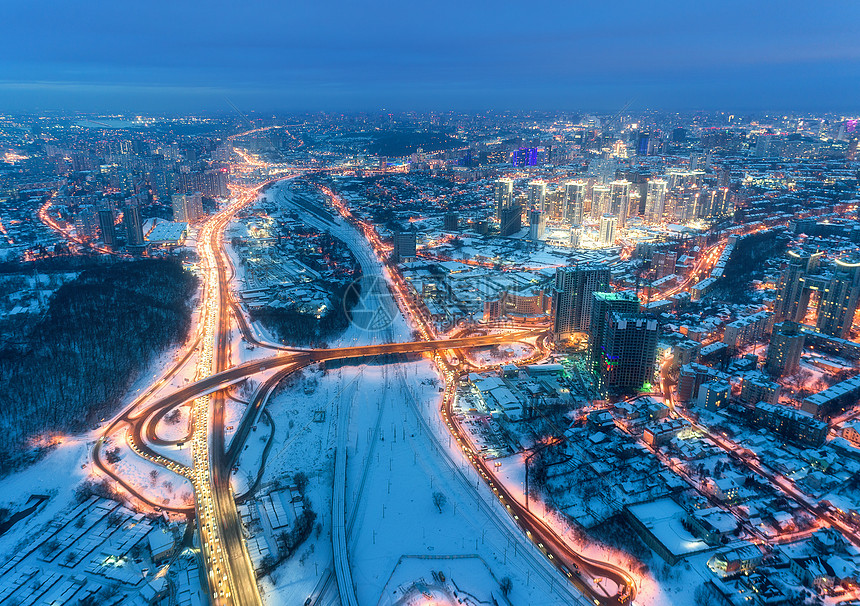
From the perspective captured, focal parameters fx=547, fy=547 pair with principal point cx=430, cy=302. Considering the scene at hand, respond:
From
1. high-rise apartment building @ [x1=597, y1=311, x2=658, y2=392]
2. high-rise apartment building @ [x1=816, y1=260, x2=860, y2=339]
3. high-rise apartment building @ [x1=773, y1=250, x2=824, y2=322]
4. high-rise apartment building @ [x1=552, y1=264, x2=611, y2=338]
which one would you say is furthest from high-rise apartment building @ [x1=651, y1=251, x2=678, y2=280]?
high-rise apartment building @ [x1=597, y1=311, x2=658, y2=392]

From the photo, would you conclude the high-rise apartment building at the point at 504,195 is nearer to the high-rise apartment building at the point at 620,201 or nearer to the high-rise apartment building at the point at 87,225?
the high-rise apartment building at the point at 620,201

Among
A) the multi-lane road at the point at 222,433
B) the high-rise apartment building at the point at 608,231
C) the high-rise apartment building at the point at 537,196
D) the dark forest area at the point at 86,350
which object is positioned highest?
the high-rise apartment building at the point at 537,196

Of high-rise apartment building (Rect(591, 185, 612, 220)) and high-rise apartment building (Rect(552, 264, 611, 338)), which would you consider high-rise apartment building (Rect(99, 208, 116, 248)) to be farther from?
high-rise apartment building (Rect(591, 185, 612, 220))

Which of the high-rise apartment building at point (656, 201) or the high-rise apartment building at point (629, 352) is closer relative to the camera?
the high-rise apartment building at point (629, 352)

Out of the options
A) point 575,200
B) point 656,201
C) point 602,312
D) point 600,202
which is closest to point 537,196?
point 575,200

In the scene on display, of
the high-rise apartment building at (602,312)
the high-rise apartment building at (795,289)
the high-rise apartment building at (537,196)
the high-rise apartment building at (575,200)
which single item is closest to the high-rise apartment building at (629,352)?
the high-rise apartment building at (602,312)

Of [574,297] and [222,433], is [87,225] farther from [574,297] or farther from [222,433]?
[574,297]

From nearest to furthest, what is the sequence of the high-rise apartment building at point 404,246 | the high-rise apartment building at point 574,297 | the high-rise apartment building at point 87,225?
the high-rise apartment building at point 574,297, the high-rise apartment building at point 404,246, the high-rise apartment building at point 87,225

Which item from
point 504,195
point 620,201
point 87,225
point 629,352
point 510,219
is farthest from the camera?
point 504,195

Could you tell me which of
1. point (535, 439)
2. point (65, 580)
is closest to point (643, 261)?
point (535, 439)
